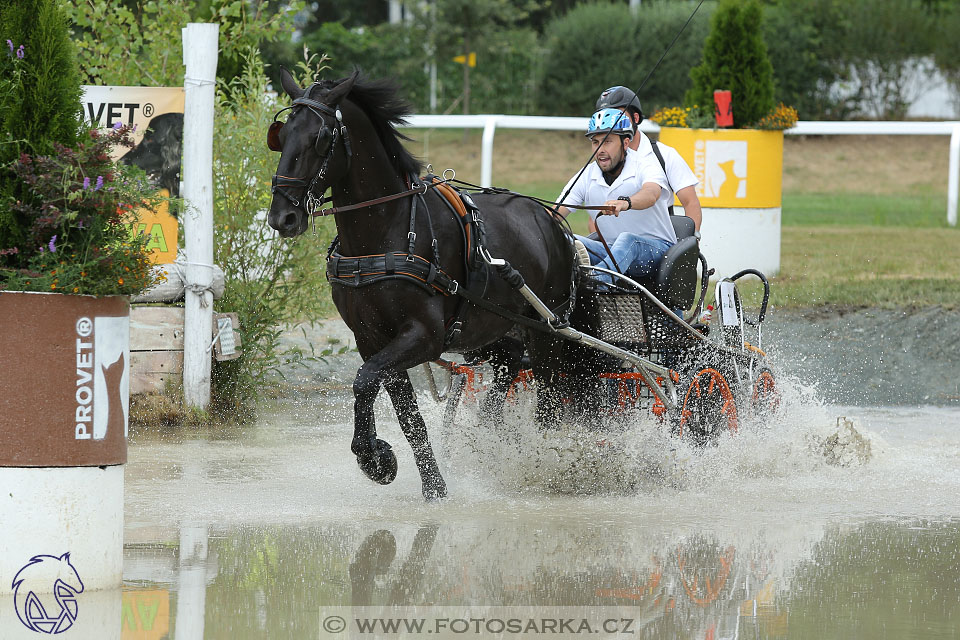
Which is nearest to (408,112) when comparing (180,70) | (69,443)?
(69,443)

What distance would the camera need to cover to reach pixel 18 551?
193 inches

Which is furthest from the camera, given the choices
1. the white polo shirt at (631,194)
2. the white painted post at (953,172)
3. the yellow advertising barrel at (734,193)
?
the white painted post at (953,172)

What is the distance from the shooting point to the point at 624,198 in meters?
7.50

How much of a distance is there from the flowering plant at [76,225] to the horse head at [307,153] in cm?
100

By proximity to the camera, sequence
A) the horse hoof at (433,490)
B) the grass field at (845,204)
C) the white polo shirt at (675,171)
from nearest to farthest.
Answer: the horse hoof at (433,490), the white polo shirt at (675,171), the grass field at (845,204)

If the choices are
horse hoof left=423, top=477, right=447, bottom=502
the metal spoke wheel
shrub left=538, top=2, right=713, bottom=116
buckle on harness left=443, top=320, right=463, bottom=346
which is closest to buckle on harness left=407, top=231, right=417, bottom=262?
buckle on harness left=443, top=320, right=463, bottom=346

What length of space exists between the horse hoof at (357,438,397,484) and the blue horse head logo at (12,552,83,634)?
191 cm

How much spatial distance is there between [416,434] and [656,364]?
1.48 m

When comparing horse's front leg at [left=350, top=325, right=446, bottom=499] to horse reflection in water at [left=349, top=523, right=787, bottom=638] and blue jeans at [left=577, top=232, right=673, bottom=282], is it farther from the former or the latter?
blue jeans at [left=577, top=232, right=673, bottom=282]

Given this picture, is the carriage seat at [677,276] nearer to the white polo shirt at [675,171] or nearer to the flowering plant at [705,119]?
the white polo shirt at [675,171]

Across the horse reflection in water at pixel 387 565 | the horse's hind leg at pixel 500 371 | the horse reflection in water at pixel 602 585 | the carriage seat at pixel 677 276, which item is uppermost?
the carriage seat at pixel 677 276

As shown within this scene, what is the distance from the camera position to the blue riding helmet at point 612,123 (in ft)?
25.0

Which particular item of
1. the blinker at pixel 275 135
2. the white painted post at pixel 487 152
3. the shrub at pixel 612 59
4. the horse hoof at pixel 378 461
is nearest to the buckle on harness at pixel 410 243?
the blinker at pixel 275 135

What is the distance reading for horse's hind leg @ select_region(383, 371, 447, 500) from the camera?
271 inches
